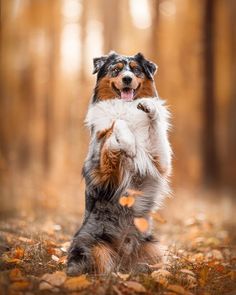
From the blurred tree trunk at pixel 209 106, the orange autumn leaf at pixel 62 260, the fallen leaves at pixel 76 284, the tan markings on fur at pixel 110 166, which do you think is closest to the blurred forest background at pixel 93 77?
the blurred tree trunk at pixel 209 106

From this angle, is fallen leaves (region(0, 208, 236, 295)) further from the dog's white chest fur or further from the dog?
the dog's white chest fur

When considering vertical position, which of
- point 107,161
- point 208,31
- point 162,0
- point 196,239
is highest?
point 162,0

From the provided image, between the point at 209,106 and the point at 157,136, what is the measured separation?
12189mm

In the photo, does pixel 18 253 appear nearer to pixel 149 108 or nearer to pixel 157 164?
pixel 157 164

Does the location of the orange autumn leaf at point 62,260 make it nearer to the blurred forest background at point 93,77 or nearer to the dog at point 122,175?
the dog at point 122,175

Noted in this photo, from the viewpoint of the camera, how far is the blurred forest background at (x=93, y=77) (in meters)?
18.1

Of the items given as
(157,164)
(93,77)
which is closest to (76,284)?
(157,164)

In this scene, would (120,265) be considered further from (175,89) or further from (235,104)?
(235,104)

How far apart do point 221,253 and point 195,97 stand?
15.2 metres

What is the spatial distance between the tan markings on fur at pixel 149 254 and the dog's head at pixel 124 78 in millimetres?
1661

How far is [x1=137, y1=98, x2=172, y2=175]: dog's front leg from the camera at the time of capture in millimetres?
5969

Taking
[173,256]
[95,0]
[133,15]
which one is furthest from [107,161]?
[95,0]

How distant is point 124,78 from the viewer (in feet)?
20.2

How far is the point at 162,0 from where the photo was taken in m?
19.5
